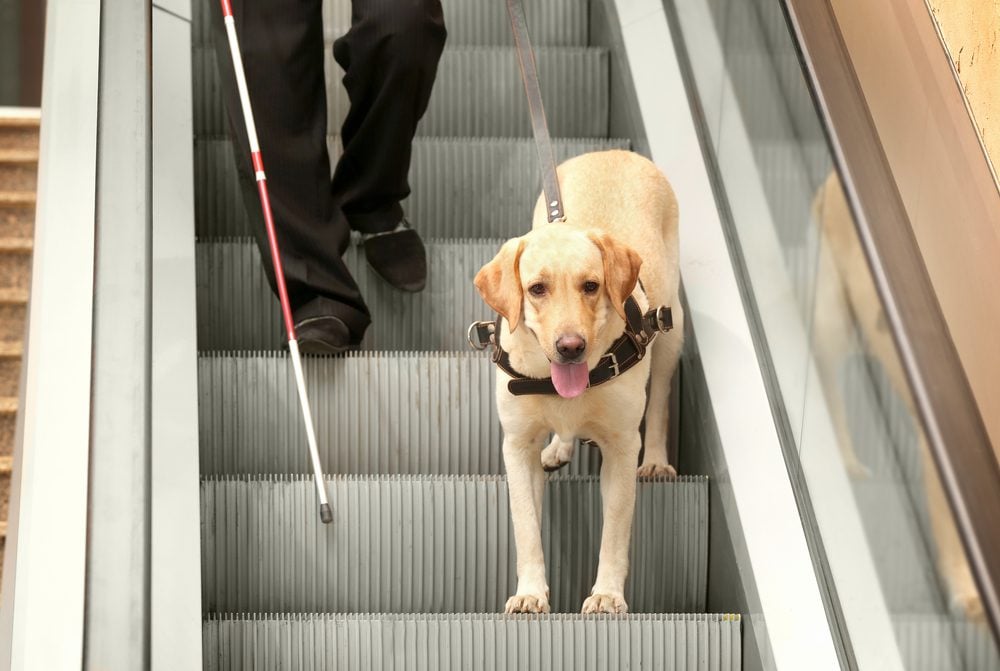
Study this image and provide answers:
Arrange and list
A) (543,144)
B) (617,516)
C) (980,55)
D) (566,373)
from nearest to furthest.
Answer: (566,373) → (617,516) → (543,144) → (980,55)

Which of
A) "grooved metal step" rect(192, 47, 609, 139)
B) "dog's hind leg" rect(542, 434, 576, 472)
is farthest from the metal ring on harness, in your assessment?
"grooved metal step" rect(192, 47, 609, 139)

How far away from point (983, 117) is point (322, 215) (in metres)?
1.63

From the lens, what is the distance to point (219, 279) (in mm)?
3725

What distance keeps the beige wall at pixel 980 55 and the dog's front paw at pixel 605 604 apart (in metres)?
1.29

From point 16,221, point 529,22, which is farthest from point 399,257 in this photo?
point 16,221

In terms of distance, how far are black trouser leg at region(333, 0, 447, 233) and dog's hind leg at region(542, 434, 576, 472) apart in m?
0.81

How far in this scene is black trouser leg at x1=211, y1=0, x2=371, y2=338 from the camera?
11.3 feet

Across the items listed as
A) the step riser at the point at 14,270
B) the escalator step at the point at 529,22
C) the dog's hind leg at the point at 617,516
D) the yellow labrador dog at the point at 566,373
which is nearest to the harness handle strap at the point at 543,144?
the yellow labrador dog at the point at 566,373

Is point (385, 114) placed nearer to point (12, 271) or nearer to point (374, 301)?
point (374, 301)

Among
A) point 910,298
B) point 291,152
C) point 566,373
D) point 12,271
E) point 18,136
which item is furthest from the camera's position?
point 18,136

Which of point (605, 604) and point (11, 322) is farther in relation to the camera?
point (11, 322)

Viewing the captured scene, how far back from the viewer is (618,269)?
9.30 ft

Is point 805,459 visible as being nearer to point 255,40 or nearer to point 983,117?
point 983,117

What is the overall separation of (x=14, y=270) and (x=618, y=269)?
Result: 3723mm
